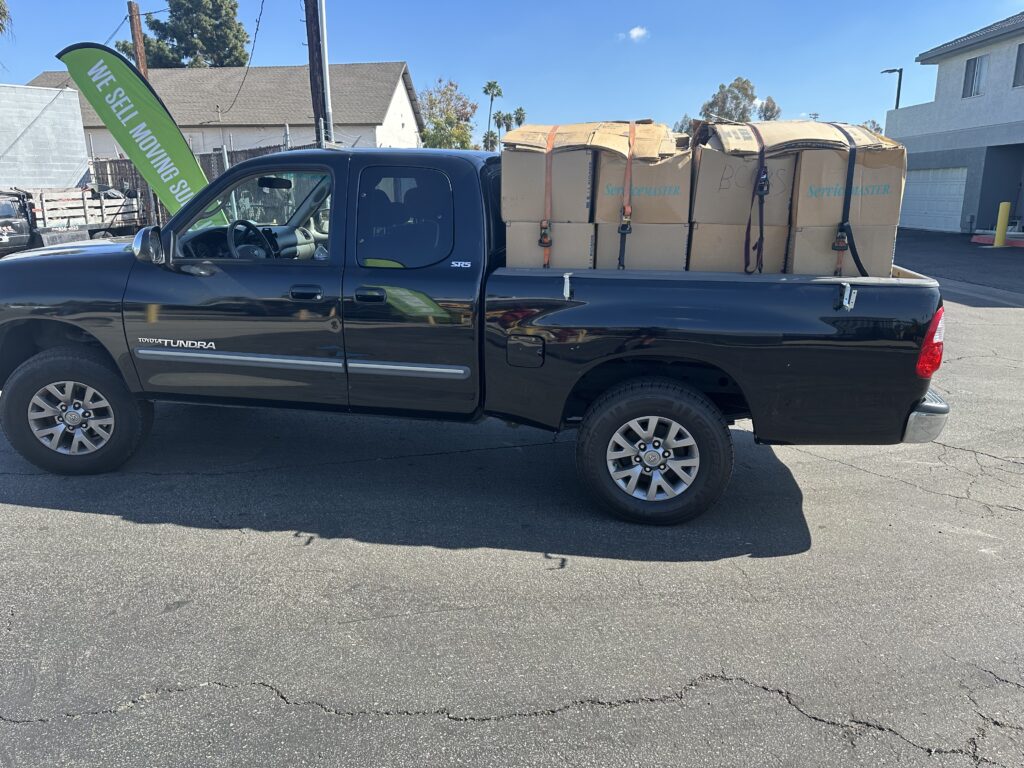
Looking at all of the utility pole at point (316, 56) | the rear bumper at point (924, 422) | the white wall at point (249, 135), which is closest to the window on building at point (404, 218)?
the rear bumper at point (924, 422)

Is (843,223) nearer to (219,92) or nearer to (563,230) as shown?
(563,230)

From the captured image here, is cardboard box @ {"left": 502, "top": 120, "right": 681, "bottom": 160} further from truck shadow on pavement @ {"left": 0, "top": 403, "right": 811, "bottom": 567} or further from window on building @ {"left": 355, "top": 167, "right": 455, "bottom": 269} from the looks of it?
truck shadow on pavement @ {"left": 0, "top": 403, "right": 811, "bottom": 567}

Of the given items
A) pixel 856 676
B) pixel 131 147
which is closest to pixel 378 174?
pixel 856 676

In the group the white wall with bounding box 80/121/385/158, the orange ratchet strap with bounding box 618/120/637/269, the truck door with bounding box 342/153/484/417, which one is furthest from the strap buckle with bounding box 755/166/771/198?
the white wall with bounding box 80/121/385/158

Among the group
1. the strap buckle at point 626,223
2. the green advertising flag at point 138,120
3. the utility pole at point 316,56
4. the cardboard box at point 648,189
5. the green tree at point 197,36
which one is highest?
the green tree at point 197,36

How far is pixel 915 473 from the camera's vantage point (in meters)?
5.04

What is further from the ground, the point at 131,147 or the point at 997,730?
the point at 131,147

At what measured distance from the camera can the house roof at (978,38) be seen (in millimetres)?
23156

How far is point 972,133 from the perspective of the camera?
25.0 meters

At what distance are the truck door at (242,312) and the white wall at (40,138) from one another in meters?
23.2

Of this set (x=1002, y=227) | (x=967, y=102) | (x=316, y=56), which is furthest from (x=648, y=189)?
(x=967, y=102)

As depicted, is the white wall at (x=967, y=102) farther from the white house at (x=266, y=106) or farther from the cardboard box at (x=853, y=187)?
the cardboard box at (x=853, y=187)

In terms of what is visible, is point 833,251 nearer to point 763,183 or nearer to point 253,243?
point 763,183

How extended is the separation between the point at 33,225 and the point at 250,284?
1261 centimetres
